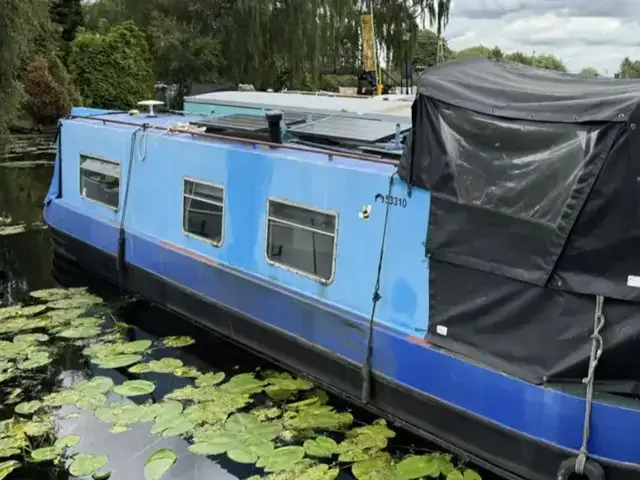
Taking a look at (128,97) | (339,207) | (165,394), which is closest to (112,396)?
(165,394)

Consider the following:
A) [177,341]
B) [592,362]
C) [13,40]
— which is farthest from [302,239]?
[13,40]

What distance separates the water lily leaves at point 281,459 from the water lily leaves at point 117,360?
87.2 inches

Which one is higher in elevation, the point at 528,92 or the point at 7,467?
the point at 528,92

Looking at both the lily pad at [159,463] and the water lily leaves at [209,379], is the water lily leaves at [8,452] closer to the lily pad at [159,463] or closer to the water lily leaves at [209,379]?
the lily pad at [159,463]

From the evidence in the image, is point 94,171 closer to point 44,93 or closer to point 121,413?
point 121,413

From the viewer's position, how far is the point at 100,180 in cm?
887

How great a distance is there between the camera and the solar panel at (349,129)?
6.25 metres

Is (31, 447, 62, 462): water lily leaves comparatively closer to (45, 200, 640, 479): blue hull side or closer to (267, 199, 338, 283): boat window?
(45, 200, 640, 479): blue hull side

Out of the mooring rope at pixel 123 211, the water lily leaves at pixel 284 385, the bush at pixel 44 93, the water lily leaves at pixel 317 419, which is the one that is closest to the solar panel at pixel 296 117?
the mooring rope at pixel 123 211

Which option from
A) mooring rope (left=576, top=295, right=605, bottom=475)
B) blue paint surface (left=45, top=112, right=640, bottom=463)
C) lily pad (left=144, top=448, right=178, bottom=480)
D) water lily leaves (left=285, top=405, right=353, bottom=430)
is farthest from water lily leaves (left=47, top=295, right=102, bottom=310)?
mooring rope (left=576, top=295, right=605, bottom=475)

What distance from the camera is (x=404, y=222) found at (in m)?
5.18

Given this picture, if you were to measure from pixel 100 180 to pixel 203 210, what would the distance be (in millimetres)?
2331

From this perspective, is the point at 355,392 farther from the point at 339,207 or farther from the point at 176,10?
the point at 176,10

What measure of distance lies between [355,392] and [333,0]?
2513 centimetres
